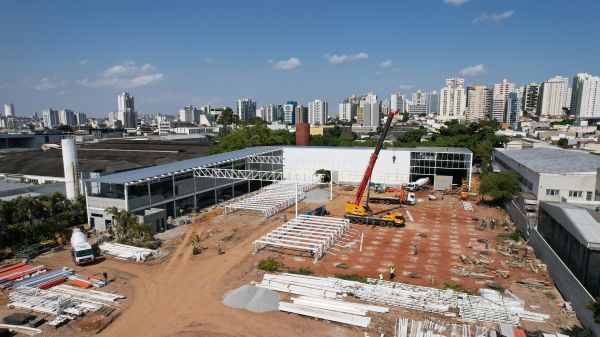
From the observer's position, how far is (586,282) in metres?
15.4

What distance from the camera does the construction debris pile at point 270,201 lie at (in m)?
32.8

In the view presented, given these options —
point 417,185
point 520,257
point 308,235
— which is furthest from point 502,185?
point 308,235

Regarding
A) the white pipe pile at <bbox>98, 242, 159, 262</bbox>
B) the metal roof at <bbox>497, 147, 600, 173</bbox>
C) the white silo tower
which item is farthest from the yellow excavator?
the white silo tower

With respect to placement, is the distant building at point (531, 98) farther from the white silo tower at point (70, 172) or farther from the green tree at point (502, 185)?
the white silo tower at point (70, 172)

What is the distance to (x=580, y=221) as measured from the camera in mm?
17250

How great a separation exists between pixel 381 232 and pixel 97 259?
19252 mm

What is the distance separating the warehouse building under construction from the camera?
28234 mm

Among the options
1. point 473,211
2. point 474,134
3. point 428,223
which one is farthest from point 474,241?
point 474,134

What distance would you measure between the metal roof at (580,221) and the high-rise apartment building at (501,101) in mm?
166013

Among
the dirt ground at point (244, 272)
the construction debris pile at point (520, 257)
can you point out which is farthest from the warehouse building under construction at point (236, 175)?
the construction debris pile at point (520, 257)

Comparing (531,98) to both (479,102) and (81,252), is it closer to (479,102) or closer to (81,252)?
(479,102)

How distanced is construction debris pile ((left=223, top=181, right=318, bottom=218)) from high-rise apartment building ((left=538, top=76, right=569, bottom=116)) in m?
170

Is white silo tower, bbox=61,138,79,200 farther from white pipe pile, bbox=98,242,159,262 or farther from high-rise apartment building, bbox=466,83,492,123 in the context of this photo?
high-rise apartment building, bbox=466,83,492,123

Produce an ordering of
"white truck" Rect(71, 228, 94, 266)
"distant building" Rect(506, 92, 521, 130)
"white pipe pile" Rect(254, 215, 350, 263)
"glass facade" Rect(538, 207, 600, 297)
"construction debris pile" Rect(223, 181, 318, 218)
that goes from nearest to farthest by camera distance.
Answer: "glass facade" Rect(538, 207, 600, 297), "white truck" Rect(71, 228, 94, 266), "white pipe pile" Rect(254, 215, 350, 263), "construction debris pile" Rect(223, 181, 318, 218), "distant building" Rect(506, 92, 521, 130)
